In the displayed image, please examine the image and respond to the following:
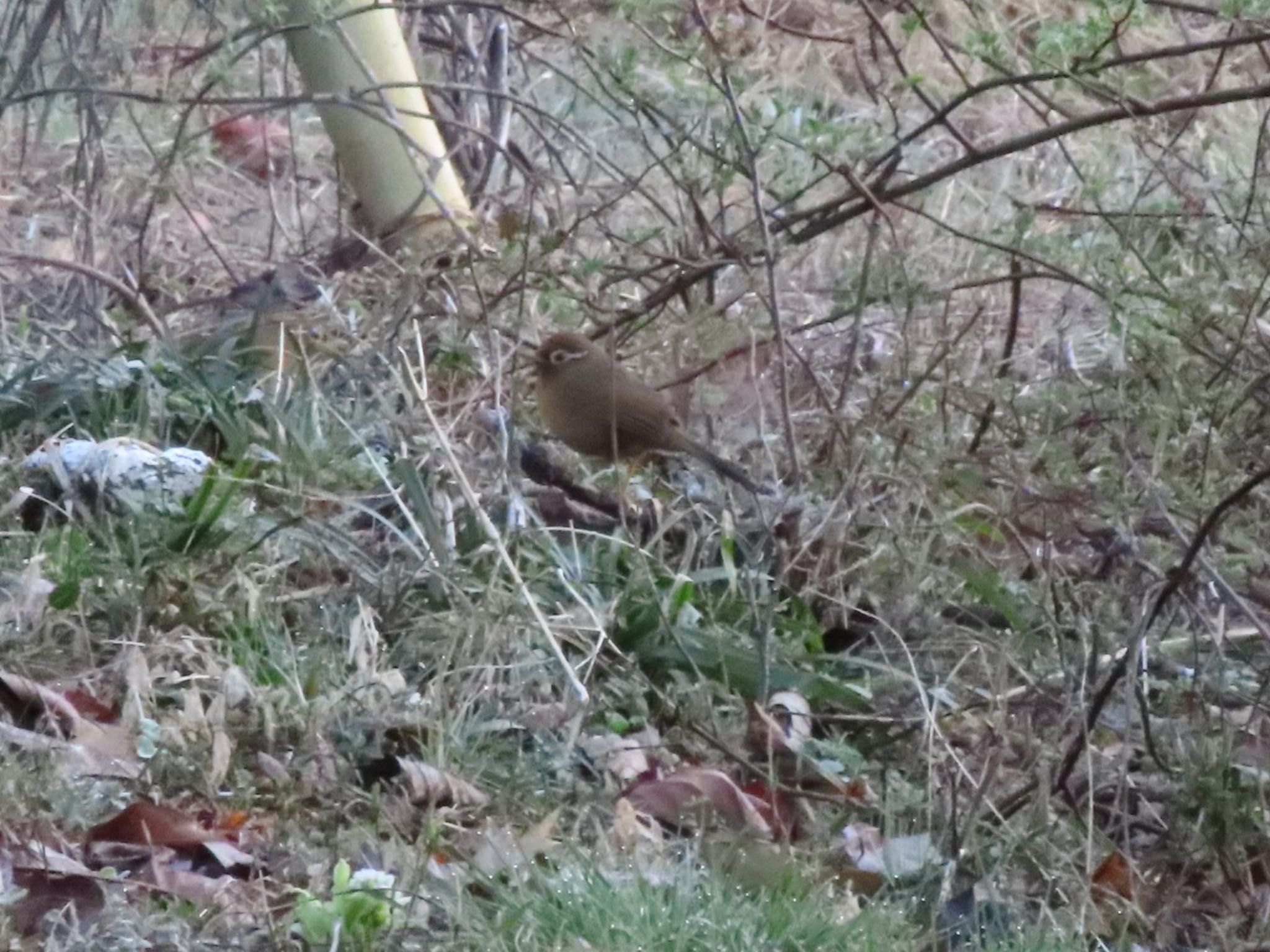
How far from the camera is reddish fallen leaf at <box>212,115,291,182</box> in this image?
7.73 m

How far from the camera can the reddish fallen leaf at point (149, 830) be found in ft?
10.1

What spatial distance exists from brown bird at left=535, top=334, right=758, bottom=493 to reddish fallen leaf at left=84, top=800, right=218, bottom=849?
1757 mm

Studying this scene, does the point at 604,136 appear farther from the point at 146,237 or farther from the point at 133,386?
the point at 133,386

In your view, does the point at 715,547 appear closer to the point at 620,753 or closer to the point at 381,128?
the point at 620,753

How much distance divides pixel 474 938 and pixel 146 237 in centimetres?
434

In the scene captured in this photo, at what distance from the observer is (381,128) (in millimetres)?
6008

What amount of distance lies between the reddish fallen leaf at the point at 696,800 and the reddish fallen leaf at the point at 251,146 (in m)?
4.74

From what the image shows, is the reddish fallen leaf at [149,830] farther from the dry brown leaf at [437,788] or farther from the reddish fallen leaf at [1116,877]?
the reddish fallen leaf at [1116,877]

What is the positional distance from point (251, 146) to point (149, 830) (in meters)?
5.13

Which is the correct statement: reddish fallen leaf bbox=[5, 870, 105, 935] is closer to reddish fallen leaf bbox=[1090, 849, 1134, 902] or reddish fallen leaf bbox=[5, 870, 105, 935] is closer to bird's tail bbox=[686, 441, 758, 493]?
reddish fallen leaf bbox=[1090, 849, 1134, 902]

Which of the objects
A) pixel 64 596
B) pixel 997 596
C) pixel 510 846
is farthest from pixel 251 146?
pixel 510 846

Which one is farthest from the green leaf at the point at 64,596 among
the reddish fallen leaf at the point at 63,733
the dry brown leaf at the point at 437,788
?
the dry brown leaf at the point at 437,788

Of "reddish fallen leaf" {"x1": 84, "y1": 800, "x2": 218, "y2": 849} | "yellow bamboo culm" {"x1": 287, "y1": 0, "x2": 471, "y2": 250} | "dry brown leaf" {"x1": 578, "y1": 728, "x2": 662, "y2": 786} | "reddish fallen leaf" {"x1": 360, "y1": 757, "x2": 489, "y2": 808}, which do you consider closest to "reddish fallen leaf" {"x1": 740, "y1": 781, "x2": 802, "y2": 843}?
"dry brown leaf" {"x1": 578, "y1": 728, "x2": 662, "y2": 786}

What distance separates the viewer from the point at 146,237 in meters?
6.59
